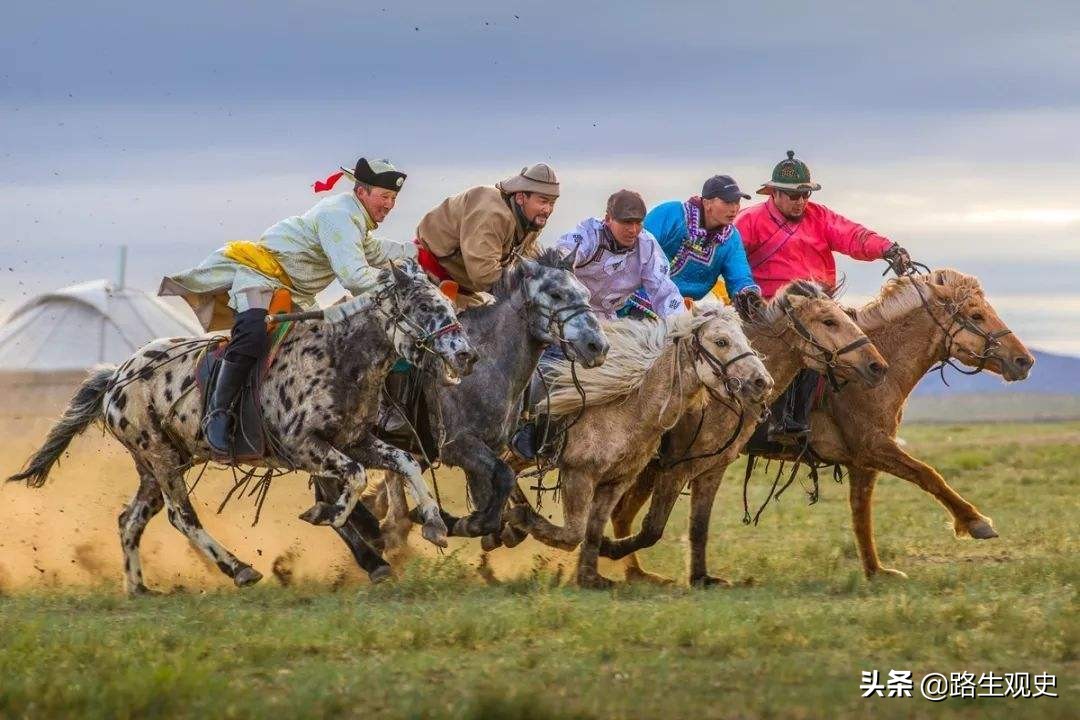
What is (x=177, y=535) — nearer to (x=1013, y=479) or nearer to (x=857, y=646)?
(x=857, y=646)

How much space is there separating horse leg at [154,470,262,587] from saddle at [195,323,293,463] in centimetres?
49

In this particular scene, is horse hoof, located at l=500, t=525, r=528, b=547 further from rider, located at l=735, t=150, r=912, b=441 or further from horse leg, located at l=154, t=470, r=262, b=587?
rider, located at l=735, t=150, r=912, b=441

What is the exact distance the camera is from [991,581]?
11.1 meters

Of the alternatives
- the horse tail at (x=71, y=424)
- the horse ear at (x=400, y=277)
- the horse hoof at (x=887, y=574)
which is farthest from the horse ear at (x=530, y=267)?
the horse tail at (x=71, y=424)

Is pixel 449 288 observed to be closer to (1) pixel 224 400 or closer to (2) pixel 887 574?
(1) pixel 224 400

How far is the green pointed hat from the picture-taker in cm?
1330

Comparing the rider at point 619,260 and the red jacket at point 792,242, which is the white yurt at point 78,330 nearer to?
the red jacket at point 792,242

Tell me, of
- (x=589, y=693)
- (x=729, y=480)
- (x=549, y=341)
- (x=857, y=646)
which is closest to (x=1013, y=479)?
(x=729, y=480)

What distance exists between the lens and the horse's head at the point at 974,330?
12.6 m

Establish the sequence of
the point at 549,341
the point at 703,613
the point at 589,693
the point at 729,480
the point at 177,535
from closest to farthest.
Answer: the point at 589,693 < the point at 703,613 < the point at 549,341 < the point at 177,535 < the point at 729,480

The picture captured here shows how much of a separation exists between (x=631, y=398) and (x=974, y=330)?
125 inches

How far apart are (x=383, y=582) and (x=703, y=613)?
243cm

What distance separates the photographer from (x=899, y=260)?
1315cm

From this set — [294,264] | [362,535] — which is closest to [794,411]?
[362,535]
